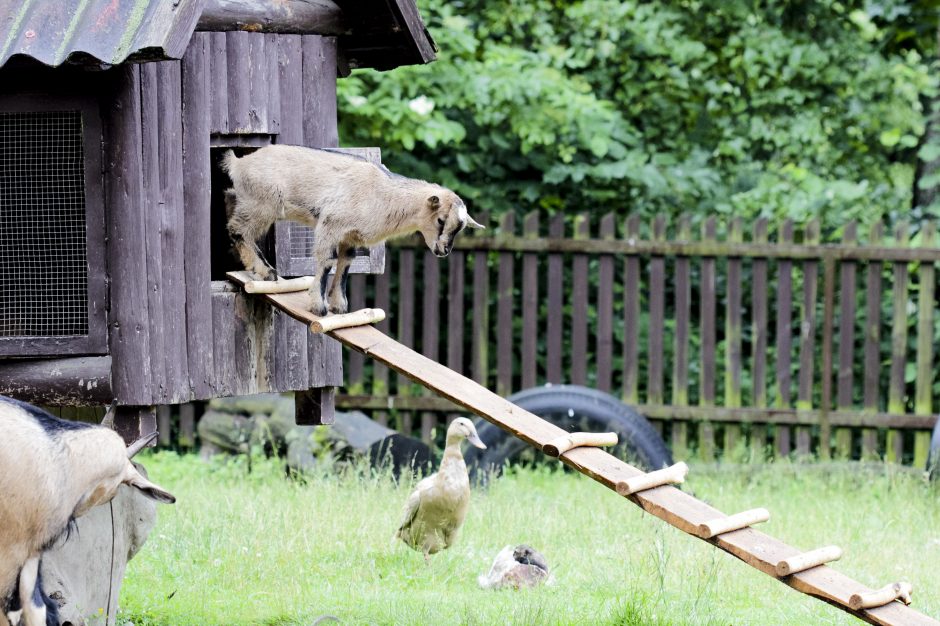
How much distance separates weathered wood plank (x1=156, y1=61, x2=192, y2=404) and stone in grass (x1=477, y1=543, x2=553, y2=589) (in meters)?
1.92

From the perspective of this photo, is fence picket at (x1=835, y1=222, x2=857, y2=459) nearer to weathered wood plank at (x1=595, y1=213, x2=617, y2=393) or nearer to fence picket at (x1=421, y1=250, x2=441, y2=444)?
weathered wood plank at (x1=595, y1=213, x2=617, y2=393)

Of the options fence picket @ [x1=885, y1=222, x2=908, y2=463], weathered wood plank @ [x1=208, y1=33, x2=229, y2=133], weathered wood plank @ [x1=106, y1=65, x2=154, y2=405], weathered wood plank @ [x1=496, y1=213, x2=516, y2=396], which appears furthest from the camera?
weathered wood plank @ [x1=496, y1=213, x2=516, y2=396]

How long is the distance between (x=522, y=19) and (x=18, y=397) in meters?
7.40

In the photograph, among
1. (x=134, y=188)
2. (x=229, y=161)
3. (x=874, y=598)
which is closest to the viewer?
(x=874, y=598)

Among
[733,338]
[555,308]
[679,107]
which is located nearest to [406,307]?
[555,308]

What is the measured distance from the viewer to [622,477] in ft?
17.1

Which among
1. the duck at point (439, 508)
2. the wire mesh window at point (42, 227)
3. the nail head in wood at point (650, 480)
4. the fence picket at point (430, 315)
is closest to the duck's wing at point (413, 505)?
the duck at point (439, 508)

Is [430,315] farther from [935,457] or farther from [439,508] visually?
[439,508]

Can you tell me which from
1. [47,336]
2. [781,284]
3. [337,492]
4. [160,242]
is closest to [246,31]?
[160,242]

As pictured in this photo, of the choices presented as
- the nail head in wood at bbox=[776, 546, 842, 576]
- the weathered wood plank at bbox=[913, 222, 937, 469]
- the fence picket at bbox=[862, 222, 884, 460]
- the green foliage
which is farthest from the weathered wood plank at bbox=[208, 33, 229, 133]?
the weathered wood plank at bbox=[913, 222, 937, 469]

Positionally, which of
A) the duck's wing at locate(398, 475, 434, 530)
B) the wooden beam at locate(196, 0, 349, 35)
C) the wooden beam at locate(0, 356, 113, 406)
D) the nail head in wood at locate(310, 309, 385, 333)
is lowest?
the duck's wing at locate(398, 475, 434, 530)

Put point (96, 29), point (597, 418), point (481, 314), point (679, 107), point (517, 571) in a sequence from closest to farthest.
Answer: point (96, 29), point (517, 571), point (597, 418), point (481, 314), point (679, 107)

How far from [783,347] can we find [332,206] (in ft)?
18.5

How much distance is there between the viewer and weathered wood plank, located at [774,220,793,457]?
10289 millimetres
